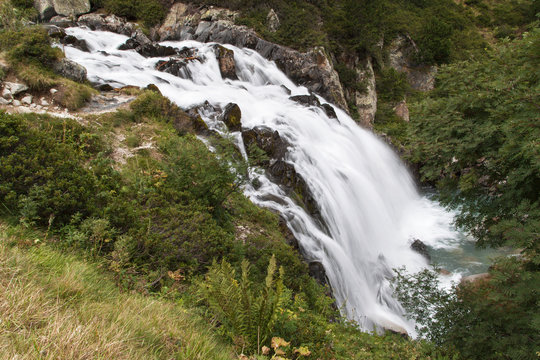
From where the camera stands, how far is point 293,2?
2552cm

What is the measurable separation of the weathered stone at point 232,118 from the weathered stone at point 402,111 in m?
18.8

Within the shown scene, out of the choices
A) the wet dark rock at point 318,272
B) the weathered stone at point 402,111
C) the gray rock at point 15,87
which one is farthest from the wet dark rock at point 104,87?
the weathered stone at point 402,111

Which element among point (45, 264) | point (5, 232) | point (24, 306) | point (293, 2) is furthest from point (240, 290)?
point (293, 2)

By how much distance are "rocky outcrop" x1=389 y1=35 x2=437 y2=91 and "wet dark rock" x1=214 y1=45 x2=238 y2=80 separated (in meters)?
19.9

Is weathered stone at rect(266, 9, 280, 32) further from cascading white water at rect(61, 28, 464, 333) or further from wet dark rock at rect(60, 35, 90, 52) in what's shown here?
wet dark rock at rect(60, 35, 90, 52)

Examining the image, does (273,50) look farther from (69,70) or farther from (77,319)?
(77,319)

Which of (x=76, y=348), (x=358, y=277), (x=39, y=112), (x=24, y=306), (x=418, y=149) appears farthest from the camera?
(x=358, y=277)

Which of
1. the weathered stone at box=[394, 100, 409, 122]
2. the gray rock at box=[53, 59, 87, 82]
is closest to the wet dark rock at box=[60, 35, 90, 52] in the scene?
the gray rock at box=[53, 59, 87, 82]

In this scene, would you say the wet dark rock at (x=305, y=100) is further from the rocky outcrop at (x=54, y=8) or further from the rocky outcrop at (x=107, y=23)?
the rocky outcrop at (x=54, y=8)

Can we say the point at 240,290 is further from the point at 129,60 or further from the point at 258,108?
the point at 129,60

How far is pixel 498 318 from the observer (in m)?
4.36

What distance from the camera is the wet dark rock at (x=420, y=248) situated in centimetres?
1169

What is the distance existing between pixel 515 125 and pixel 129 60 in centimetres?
1581

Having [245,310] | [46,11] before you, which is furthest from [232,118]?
[46,11]
